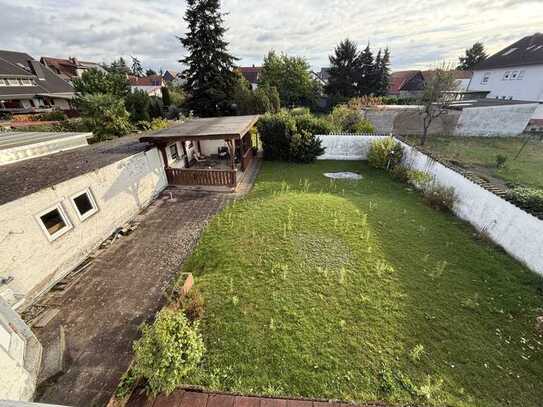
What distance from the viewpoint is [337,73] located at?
30406mm

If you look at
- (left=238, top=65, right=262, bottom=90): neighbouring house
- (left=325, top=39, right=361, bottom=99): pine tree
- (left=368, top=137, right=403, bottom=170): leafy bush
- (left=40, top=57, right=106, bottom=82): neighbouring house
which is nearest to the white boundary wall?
(left=368, top=137, right=403, bottom=170): leafy bush

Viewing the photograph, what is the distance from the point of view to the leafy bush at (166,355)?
10.7ft

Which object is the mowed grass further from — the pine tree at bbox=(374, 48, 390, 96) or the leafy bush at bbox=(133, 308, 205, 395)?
the pine tree at bbox=(374, 48, 390, 96)

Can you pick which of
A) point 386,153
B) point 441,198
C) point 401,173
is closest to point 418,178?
point 401,173

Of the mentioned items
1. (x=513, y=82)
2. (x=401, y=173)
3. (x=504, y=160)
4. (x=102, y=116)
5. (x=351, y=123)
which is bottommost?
(x=401, y=173)

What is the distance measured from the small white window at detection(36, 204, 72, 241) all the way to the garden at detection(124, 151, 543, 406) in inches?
128

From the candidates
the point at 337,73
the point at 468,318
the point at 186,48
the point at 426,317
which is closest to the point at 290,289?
the point at 426,317

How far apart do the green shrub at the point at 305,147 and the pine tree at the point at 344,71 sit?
20.3 meters

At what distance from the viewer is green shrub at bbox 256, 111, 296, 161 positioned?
13.8 meters

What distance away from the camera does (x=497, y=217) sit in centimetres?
670

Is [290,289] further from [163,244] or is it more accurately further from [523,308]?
[523,308]

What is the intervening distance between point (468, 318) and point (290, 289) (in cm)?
363

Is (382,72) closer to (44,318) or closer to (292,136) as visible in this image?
(292,136)

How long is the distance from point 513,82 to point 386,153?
25804mm
